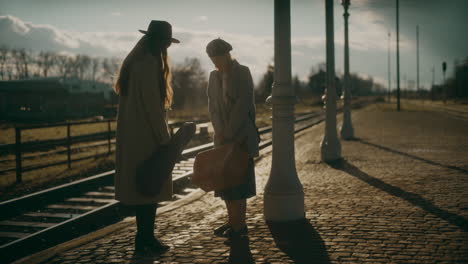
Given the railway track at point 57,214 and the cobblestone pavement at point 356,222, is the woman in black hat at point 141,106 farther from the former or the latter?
the railway track at point 57,214

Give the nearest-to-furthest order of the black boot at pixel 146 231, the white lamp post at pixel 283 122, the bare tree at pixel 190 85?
the black boot at pixel 146 231 < the white lamp post at pixel 283 122 < the bare tree at pixel 190 85

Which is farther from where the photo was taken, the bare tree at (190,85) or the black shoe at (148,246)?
the bare tree at (190,85)

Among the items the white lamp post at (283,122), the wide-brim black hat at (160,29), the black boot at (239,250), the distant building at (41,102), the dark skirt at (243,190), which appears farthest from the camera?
the distant building at (41,102)

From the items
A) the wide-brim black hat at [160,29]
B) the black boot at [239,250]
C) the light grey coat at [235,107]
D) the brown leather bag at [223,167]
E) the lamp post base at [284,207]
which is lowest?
the black boot at [239,250]

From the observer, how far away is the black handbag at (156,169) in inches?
170

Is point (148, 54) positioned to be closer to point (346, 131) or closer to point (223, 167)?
point (223, 167)

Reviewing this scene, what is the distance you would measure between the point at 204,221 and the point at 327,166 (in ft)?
17.4

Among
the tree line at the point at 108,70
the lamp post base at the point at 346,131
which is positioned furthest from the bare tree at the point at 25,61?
the lamp post base at the point at 346,131

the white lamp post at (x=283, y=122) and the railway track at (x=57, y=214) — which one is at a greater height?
the white lamp post at (x=283, y=122)

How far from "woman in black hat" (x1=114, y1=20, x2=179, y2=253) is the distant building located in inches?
1554

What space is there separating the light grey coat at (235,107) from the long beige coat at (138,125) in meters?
0.67

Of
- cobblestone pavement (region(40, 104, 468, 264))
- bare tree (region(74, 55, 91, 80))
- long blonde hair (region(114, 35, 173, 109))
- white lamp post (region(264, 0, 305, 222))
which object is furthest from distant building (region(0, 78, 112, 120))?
bare tree (region(74, 55, 91, 80))

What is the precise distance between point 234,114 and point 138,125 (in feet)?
3.02

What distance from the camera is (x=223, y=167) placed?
4.71 m
